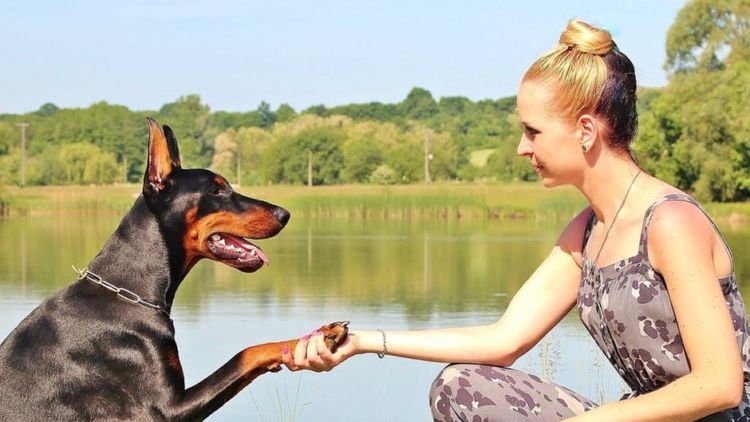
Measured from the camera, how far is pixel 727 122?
110ft

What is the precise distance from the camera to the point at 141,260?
11.6 ft

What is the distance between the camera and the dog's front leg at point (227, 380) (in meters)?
3.30

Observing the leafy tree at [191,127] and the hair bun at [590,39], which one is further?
the leafy tree at [191,127]

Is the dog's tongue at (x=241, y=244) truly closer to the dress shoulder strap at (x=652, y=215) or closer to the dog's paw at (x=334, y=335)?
the dog's paw at (x=334, y=335)

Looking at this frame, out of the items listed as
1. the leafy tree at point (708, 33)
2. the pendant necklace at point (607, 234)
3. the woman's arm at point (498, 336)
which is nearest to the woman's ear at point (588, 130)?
the pendant necklace at point (607, 234)

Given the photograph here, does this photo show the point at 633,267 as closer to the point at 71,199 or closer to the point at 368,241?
the point at 368,241

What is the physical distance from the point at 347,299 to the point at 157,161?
9866 mm

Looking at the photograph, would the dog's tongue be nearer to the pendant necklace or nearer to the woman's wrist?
the woman's wrist

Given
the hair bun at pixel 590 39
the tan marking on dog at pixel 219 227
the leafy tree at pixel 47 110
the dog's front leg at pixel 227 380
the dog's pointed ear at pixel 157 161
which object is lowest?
the dog's front leg at pixel 227 380

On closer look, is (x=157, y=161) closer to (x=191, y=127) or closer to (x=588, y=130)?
(x=588, y=130)

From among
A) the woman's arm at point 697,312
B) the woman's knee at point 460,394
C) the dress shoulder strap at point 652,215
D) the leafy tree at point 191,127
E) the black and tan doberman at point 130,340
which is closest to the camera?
the woman's arm at point 697,312

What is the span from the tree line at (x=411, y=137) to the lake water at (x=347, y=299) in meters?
7.07

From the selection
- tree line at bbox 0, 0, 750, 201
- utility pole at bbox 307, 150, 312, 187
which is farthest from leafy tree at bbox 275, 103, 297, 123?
utility pole at bbox 307, 150, 312, 187

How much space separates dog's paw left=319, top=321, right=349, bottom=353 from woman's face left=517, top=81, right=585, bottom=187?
69 centimetres
